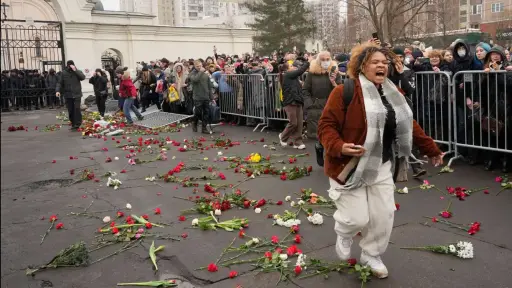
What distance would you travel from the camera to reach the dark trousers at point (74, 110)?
1548cm

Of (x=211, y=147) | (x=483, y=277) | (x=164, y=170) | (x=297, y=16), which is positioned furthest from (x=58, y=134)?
(x=297, y=16)

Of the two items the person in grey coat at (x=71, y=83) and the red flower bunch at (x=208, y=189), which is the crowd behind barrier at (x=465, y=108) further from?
the person in grey coat at (x=71, y=83)

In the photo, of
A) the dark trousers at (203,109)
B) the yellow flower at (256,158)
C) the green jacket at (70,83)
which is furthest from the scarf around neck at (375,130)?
the green jacket at (70,83)

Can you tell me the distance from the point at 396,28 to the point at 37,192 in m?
22.5

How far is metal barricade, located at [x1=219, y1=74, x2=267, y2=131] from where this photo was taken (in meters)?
13.4

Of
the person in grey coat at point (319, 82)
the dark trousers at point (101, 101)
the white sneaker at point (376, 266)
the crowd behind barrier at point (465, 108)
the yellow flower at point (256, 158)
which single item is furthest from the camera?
the dark trousers at point (101, 101)

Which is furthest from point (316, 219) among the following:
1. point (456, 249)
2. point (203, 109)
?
point (203, 109)

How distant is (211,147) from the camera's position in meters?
11.2

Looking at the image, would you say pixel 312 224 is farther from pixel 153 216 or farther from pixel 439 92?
pixel 439 92

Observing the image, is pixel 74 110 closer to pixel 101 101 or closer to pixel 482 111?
pixel 101 101

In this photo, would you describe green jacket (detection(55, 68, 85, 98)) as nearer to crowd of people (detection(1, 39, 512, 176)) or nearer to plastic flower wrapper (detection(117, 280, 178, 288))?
crowd of people (detection(1, 39, 512, 176))

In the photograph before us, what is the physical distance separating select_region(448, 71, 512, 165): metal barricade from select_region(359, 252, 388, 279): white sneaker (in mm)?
4038

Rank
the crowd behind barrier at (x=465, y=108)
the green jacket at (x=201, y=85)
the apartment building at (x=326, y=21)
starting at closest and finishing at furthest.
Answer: the crowd behind barrier at (x=465, y=108), the green jacket at (x=201, y=85), the apartment building at (x=326, y=21)

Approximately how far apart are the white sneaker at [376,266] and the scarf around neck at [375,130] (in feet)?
2.23
